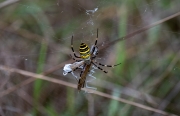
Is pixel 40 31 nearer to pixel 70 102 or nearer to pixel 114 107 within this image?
pixel 70 102

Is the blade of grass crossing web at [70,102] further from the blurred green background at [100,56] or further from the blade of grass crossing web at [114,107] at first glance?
the blade of grass crossing web at [114,107]

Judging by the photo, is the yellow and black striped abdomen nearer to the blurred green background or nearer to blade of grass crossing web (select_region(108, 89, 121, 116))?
the blurred green background

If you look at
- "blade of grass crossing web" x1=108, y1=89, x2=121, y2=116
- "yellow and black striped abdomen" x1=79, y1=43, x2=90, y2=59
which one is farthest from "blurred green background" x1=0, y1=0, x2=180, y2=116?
Answer: "yellow and black striped abdomen" x1=79, y1=43, x2=90, y2=59

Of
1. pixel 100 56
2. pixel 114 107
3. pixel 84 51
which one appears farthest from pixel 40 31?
pixel 114 107

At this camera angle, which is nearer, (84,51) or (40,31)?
(84,51)

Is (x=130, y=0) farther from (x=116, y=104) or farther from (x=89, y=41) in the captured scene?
(x=116, y=104)

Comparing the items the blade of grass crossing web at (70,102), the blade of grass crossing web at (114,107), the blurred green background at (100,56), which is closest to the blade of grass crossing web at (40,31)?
the blurred green background at (100,56)
